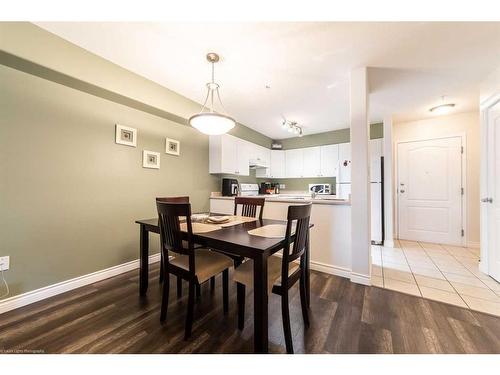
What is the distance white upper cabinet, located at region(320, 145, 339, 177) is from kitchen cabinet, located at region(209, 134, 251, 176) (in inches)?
74.1

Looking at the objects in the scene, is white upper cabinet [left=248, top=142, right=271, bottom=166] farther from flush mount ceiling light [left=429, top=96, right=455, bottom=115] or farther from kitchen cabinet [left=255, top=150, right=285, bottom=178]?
flush mount ceiling light [left=429, top=96, right=455, bottom=115]

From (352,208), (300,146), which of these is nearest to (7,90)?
(352,208)

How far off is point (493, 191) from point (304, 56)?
2.66 metres

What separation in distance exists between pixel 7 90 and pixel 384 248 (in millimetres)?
5197

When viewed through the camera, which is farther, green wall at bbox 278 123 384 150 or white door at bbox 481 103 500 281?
green wall at bbox 278 123 384 150

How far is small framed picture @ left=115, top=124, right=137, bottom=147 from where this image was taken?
239cm

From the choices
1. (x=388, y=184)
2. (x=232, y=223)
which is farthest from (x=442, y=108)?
(x=232, y=223)

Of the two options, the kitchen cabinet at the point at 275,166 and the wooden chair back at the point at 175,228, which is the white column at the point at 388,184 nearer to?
the kitchen cabinet at the point at 275,166

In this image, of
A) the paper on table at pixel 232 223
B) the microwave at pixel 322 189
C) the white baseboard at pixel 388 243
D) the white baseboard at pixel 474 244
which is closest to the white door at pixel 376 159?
the microwave at pixel 322 189

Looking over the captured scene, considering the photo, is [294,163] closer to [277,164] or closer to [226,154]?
[277,164]

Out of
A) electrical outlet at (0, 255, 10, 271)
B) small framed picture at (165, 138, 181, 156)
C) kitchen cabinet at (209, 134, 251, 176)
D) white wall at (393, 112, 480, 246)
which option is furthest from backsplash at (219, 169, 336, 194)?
electrical outlet at (0, 255, 10, 271)

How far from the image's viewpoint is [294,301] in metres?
1.85

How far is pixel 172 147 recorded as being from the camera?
9.93 feet

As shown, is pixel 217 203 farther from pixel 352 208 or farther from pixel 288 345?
pixel 288 345
